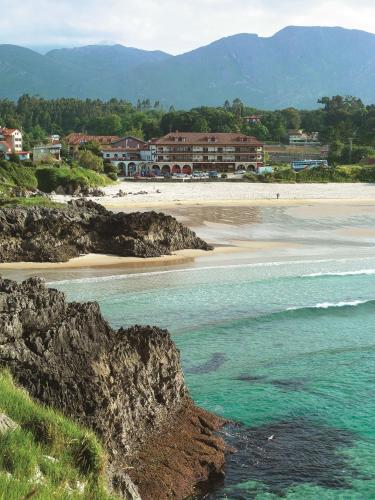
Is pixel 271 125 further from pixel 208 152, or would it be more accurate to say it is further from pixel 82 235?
pixel 82 235

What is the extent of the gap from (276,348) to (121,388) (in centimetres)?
873

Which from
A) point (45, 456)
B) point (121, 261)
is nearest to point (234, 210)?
point (121, 261)

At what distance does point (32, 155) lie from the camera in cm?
10388

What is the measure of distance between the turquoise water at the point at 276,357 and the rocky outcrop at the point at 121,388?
77 centimetres

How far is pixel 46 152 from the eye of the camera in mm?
108812

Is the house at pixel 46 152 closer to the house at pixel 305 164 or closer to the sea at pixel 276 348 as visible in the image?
the house at pixel 305 164

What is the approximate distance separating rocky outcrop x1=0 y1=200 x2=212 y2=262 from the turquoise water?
488cm

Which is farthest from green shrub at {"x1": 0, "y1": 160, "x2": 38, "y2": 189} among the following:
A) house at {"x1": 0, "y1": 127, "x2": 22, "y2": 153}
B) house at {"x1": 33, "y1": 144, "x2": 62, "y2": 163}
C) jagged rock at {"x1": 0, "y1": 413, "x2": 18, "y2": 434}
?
jagged rock at {"x1": 0, "y1": 413, "x2": 18, "y2": 434}

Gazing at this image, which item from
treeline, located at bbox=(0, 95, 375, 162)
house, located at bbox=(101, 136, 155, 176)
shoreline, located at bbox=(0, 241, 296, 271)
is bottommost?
shoreline, located at bbox=(0, 241, 296, 271)

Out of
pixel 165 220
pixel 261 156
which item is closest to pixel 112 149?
pixel 261 156

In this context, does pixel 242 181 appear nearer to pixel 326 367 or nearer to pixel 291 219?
pixel 291 219

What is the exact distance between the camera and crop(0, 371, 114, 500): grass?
7.29m

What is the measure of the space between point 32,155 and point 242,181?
32.3 metres

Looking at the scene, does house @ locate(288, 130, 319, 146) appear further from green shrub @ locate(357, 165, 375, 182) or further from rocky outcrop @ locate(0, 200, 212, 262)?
rocky outcrop @ locate(0, 200, 212, 262)
